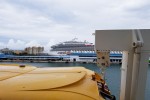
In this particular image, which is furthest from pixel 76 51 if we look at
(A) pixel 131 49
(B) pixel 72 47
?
(A) pixel 131 49

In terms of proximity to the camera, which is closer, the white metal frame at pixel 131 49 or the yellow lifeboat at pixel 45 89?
the yellow lifeboat at pixel 45 89

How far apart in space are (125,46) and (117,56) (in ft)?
224

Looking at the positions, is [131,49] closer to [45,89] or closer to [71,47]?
[45,89]

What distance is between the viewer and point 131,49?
3.54 meters

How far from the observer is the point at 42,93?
6.93 ft

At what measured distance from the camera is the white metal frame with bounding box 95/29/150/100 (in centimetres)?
343

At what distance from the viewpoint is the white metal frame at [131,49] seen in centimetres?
343

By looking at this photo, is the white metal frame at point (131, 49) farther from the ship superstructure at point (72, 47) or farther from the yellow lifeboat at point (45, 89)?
the ship superstructure at point (72, 47)

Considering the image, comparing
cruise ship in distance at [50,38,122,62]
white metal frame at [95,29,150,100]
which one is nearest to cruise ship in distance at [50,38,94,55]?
cruise ship in distance at [50,38,122,62]

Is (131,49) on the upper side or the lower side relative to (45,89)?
upper

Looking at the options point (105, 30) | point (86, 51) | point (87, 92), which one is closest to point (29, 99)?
point (87, 92)

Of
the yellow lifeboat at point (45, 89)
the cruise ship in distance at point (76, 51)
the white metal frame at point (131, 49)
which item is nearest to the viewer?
the yellow lifeboat at point (45, 89)

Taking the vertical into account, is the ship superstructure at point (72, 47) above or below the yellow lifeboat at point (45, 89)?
above

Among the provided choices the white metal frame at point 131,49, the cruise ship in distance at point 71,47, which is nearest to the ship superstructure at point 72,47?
the cruise ship in distance at point 71,47
